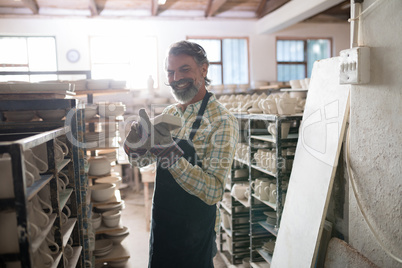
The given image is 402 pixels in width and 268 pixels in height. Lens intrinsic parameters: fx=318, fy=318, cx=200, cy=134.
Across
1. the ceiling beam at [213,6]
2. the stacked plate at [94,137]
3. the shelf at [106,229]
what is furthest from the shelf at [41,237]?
the ceiling beam at [213,6]

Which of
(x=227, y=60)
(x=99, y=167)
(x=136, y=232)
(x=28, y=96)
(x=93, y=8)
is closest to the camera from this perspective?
(x=28, y=96)

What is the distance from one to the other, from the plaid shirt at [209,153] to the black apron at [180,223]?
2.2 inches

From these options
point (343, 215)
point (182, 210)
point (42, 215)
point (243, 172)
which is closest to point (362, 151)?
point (343, 215)

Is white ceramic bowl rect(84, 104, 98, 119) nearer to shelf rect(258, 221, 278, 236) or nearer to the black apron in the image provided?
the black apron

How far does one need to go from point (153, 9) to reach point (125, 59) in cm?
127

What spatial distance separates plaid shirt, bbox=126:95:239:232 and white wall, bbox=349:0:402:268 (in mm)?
655

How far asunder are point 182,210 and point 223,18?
262 inches

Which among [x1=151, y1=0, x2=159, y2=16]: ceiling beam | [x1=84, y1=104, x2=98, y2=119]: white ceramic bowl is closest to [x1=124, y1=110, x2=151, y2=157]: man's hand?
[x1=84, y1=104, x2=98, y2=119]: white ceramic bowl

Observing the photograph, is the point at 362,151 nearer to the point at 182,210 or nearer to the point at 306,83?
the point at 182,210

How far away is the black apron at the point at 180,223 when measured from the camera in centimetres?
176

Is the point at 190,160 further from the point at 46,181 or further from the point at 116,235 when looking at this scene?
the point at 116,235

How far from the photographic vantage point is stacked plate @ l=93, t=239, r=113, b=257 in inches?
138

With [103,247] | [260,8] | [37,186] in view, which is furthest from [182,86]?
[260,8]

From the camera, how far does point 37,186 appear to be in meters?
1.31
